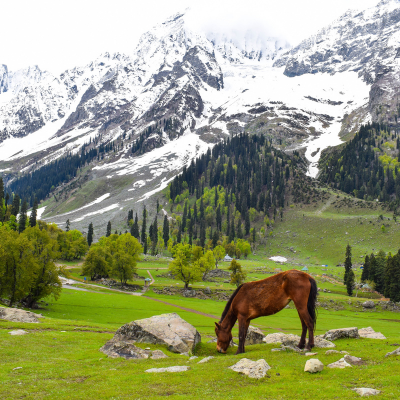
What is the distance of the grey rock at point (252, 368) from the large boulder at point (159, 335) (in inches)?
273

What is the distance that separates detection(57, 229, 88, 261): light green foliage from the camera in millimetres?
110875

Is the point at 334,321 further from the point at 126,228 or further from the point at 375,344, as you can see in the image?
the point at 126,228

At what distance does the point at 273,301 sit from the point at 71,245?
10990 centimetres

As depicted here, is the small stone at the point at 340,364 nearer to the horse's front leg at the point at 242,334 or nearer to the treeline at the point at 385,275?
the horse's front leg at the point at 242,334

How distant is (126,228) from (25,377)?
166159 mm

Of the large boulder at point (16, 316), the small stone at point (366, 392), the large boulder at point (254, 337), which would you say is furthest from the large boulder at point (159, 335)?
the large boulder at point (16, 316)

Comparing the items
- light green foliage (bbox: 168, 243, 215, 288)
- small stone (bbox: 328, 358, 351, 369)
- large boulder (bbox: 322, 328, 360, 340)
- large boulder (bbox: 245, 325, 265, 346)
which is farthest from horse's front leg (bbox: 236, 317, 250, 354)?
light green foliage (bbox: 168, 243, 215, 288)

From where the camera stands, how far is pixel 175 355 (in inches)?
733

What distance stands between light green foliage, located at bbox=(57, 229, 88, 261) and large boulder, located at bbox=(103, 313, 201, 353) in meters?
99.6

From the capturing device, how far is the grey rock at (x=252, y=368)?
41.6 ft

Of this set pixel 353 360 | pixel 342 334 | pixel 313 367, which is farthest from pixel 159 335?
pixel 342 334

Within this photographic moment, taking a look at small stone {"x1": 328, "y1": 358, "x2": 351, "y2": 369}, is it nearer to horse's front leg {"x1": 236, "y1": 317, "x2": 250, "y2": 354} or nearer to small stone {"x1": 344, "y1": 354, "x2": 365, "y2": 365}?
small stone {"x1": 344, "y1": 354, "x2": 365, "y2": 365}

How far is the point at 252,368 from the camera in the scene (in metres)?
13.2

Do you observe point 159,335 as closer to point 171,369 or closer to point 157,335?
point 157,335
